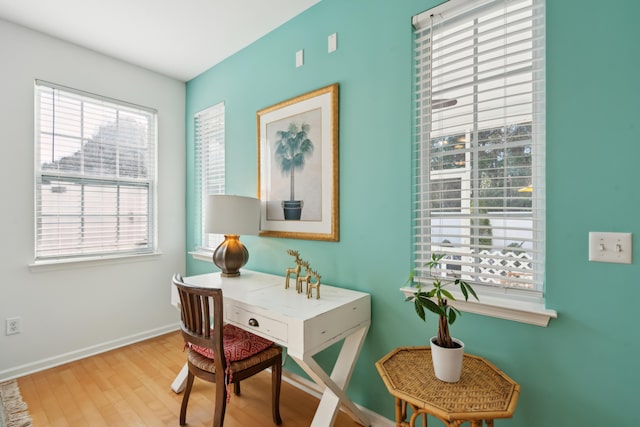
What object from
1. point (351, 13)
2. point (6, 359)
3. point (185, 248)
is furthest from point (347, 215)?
point (6, 359)

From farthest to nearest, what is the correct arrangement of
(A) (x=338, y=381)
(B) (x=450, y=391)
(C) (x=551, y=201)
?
1. (A) (x=338, y=381)
2. (C) (x=551, y=201)
3. (B) (x=450, y=391)

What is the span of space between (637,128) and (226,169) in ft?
8.82

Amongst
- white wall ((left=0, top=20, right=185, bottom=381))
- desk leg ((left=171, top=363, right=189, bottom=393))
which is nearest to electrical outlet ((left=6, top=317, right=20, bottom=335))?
white wall ((left=0, top=20, right=185, bottom=381))

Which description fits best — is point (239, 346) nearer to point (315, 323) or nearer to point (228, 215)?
point (315, 323)

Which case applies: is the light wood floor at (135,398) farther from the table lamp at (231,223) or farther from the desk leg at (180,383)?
the table lamp at (231,223)

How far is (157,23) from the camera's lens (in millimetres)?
2342

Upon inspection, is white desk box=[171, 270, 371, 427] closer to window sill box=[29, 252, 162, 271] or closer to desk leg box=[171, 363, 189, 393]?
desk leg box=[171, 363, 189, 393]

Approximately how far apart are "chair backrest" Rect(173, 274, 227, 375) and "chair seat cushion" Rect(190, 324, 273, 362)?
83 millimetres

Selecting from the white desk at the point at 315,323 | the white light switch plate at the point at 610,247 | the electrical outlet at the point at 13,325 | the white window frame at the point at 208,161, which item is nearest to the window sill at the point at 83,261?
the electrical outlet at the point at 13,325

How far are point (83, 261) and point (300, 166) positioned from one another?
82.4 inches

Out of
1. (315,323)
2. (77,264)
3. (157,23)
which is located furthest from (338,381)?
(157,23)

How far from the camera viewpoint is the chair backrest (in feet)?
5.02

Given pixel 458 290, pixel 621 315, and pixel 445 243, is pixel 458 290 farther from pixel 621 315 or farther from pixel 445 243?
pixel 621 315

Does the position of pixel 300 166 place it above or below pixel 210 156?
below
